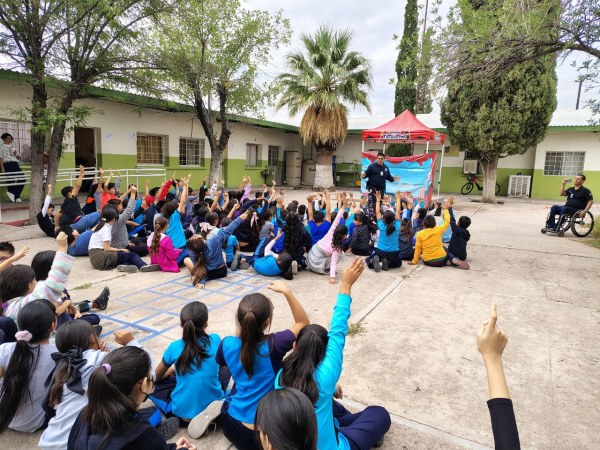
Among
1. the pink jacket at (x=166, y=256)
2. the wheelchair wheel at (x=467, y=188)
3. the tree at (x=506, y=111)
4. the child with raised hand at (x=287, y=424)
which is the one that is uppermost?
the tree at (x=506, y=111)

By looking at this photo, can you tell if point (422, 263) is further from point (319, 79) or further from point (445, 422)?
point (319, 79)

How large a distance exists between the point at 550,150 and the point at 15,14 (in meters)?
18.8

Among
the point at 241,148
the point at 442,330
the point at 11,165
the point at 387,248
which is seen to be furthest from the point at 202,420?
the point at 241,148

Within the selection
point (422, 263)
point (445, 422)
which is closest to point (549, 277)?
point (422, 263)

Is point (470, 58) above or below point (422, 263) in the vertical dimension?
above

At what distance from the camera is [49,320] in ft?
7.51

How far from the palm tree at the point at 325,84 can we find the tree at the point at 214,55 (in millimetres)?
4616

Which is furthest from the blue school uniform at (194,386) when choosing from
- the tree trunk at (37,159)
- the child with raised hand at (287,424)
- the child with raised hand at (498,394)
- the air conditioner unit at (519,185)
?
the air conditioner unit at (519,185)

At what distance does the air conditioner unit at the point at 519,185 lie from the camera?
17.7 meters

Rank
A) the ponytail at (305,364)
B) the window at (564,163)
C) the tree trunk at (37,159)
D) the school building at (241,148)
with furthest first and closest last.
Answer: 1. the window at (564,163)
2. the school building at (241,148)
3. the tree trunk at (37,159)
4. the ponytail at (305,364)

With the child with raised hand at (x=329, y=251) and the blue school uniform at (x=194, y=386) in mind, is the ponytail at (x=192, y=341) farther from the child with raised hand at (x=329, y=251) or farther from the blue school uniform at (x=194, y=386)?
the child with raised hand at (x=329, y=251)

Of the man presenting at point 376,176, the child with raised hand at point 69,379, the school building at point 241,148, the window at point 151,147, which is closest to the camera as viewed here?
the child with raised hand at point 69,379

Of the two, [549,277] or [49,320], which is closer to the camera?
[49,320]

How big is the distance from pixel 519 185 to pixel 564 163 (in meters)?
1.97
